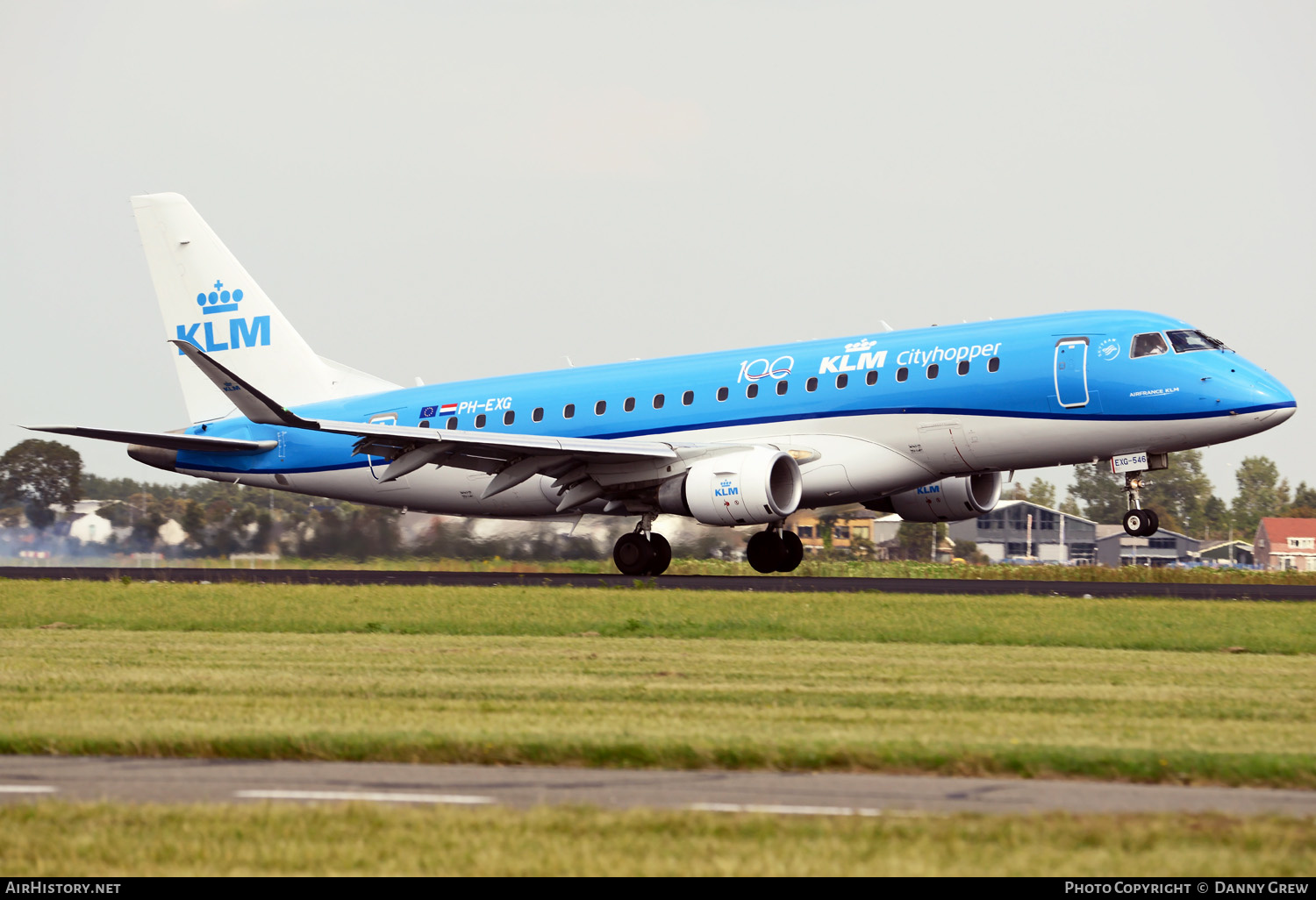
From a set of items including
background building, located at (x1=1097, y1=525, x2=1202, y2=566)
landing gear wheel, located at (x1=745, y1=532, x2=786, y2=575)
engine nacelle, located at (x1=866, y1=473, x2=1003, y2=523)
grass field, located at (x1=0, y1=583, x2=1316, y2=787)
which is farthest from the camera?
background building, located at (x1=1097, y1=525, x2=1202, y2=566)

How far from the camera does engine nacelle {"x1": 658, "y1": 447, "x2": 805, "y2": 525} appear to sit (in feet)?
94.0

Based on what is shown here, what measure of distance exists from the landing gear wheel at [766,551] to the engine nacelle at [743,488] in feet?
A: 13.1

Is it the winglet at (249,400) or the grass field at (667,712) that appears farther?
the winglet at (249,400)

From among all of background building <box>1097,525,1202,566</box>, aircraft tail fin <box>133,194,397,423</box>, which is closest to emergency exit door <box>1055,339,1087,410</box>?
aircraft tail fin <box>133,194,397,423</box>

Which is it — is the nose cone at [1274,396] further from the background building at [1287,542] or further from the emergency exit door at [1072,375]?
the background building at [1287,542]

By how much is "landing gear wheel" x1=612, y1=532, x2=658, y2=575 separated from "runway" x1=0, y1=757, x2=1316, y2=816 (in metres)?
22.9

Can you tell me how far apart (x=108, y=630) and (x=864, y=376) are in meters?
15.0

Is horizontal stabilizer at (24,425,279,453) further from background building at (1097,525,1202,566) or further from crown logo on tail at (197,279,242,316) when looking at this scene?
background building at (1097,525,1202,566)

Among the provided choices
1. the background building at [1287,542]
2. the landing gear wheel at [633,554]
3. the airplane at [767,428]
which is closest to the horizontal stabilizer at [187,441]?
the airplane at [767,428]

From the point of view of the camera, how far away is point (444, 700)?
41.4ft

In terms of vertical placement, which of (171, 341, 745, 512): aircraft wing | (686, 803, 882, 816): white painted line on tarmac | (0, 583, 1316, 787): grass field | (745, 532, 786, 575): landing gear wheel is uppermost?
(171, 341, 745, 512): aircraft wing

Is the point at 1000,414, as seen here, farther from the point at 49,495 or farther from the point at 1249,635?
the point at 49,495

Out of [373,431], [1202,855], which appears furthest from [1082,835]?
[373,431]

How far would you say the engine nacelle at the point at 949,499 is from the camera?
1278 inches
